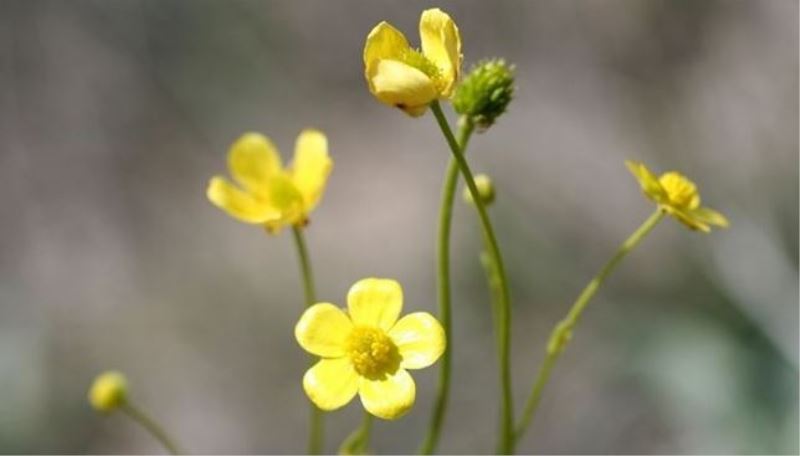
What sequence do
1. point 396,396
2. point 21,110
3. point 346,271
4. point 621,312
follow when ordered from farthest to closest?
point 21,110 → point 346,271 → point 621,312 → point 396,396

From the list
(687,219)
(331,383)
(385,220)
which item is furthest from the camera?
(385,220)

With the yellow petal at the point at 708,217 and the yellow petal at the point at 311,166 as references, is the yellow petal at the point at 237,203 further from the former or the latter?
the yellow petal at the point at 708,217

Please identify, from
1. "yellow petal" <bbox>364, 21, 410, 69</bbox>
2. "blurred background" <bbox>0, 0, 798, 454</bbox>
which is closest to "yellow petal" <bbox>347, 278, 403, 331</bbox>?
"yellow petal" <bbox>364, 21, 410, 69</bbox>

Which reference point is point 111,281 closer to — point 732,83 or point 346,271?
point 346,271

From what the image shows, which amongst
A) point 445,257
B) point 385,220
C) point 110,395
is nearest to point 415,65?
point 445,257

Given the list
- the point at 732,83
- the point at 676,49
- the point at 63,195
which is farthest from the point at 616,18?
the point at 63,195

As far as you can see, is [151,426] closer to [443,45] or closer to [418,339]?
[418,339]
